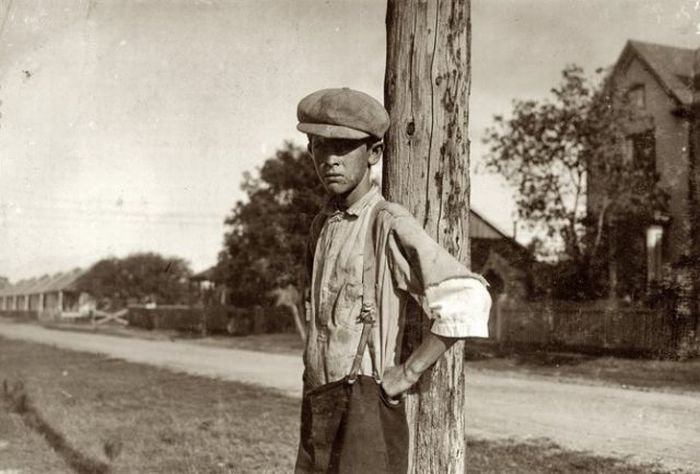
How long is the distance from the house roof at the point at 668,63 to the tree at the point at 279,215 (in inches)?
453

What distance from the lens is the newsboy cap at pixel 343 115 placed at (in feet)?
8.12

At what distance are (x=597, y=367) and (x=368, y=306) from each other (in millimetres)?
14019

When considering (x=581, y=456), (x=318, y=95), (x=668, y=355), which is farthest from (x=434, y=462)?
(x=668, y=355)

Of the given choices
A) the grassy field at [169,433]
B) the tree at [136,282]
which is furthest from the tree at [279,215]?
the tree at [136,282]

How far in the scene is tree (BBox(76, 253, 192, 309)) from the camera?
234 feet

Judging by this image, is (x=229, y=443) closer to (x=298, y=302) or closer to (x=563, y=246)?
(x=563, y=246)

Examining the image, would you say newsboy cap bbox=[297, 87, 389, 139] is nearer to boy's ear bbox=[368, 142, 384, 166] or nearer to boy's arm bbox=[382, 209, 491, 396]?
boy's ear bbox=[368, 142, 384, 166]

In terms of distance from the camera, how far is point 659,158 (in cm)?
2127

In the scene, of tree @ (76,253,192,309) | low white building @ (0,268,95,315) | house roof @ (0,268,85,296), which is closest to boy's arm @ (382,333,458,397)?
tree @ (76,253,192,309)

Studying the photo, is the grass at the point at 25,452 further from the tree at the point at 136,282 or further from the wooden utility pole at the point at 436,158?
the tree at the point at 136,282

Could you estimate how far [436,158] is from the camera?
2873 mm

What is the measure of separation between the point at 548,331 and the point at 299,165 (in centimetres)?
1184

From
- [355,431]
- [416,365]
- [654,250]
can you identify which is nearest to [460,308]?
[416,365]

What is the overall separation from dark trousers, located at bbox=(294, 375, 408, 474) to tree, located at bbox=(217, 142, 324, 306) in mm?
23203
